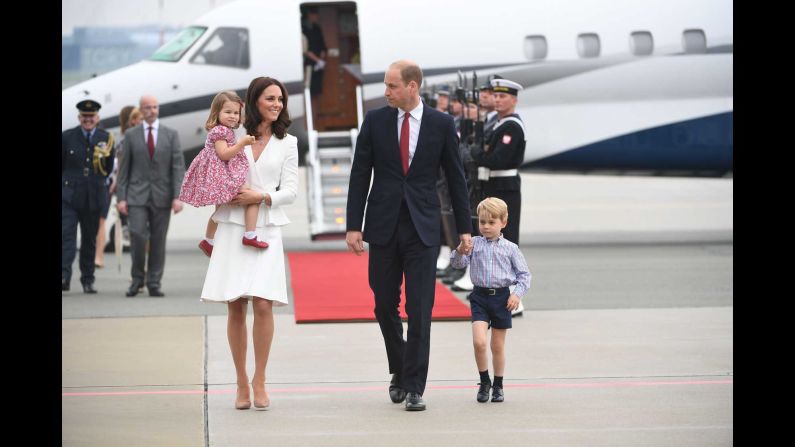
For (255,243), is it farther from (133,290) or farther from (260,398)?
(133,290)

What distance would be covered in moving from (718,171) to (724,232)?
2.80 m

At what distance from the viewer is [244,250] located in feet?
24.7

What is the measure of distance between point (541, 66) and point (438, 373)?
35.3ft

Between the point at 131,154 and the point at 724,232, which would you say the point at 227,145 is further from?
the point at 724,232

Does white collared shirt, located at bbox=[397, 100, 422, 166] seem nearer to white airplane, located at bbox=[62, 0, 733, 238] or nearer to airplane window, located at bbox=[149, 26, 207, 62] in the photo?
white airplane, located at bbox=[62, 0, 733, 238]

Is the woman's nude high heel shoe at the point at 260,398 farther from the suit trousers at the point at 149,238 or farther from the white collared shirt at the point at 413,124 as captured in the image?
the suit trousers at the point at 149,238

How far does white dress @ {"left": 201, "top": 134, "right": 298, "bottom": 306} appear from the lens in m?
7.50

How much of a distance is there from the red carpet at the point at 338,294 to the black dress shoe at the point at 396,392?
3228 millimetres

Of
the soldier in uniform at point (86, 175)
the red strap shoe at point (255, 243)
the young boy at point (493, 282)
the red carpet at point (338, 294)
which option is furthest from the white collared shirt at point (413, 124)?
the soldier in uniform at point (86, 175)

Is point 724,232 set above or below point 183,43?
below

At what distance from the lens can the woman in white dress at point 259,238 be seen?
7.50m

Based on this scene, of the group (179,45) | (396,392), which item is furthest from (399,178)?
(179,45)
